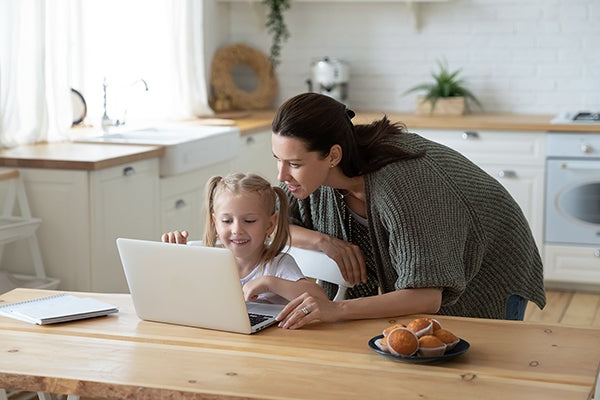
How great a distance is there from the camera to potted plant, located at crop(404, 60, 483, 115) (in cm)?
589

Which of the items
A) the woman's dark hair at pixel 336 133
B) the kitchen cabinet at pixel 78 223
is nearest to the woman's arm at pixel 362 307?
the woman's dark hair at pixel 336 133

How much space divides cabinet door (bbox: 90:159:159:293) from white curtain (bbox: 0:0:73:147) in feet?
1.78

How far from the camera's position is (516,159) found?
5.39 metres

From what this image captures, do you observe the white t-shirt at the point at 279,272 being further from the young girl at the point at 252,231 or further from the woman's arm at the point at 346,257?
the woman's arm at the point at 346,257

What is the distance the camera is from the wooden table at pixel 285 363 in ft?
5.79

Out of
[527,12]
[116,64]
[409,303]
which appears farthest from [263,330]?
[527,12]

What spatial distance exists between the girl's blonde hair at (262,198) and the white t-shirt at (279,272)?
0.6 inches

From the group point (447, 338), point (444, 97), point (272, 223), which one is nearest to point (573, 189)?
point (444, 97)

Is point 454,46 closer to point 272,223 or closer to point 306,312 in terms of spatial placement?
point 272,223

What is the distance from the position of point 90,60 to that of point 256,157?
1048 mm

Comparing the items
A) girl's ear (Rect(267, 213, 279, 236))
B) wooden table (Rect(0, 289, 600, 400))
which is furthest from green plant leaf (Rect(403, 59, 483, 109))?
wooden table (Rect(0, 289, 600, 400))

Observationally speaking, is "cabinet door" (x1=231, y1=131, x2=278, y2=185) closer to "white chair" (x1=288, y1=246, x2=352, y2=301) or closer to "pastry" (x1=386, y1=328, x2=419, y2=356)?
"white chair" (x1=288, y1=246, x2=352, y2=301)

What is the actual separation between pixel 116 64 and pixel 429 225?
3498 mm

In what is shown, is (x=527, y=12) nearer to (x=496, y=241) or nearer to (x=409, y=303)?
(x=496, y=241)
